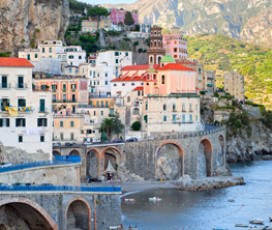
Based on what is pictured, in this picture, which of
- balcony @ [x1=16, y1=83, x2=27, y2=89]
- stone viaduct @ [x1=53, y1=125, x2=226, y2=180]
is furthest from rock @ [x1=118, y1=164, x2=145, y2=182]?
balcony @ [x1=16, y1=83, x2=27, y2=89]

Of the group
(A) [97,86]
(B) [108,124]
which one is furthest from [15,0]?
(B) [108,124]

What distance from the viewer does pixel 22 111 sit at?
7112 centimetres

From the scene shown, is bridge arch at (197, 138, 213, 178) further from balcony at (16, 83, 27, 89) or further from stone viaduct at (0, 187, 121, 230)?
stone viaduct at (0, 187, 121, 230)

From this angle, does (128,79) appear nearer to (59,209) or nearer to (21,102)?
(21,102)

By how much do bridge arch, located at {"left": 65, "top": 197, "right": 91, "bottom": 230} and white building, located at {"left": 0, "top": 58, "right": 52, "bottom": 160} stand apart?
9556 mm

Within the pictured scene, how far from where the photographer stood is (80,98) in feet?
368

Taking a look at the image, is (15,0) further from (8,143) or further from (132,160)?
(8,143)

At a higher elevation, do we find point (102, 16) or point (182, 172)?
point (102, 16)

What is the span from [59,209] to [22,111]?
13.7 meters

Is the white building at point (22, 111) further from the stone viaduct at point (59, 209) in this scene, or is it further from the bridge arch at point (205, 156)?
the bridge arch at point (205, 156)

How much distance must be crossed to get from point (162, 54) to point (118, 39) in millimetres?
28049

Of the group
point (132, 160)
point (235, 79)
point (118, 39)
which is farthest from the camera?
point (235, 79)

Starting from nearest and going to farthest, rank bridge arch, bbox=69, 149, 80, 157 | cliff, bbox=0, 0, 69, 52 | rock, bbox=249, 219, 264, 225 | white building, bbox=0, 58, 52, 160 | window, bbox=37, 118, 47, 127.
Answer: white building, bbox=0, 58, 52, 160
window, bbox=37, 118, 47, 127
rock, bbox=249, 219, 264, 225
bridge arch, bbox=69, 149, 80, 157
cliff, bbox=0, 0, 69, 52

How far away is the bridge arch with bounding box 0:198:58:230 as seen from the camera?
58.3m
